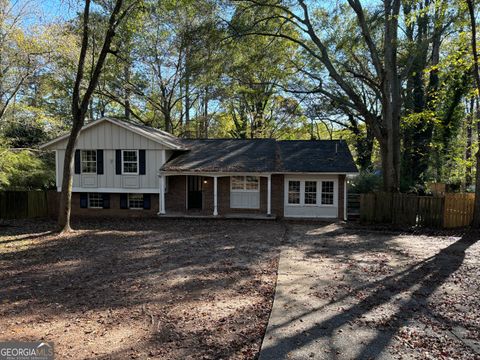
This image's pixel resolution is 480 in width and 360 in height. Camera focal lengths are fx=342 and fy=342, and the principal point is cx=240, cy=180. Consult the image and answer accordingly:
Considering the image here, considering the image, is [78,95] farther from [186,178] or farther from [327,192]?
[327,192]

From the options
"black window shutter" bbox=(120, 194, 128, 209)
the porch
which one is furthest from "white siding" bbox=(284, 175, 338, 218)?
"black window shutter" bbox=(120, 194, 128, 209)

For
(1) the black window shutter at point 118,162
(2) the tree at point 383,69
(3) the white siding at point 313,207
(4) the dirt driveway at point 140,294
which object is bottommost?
(4) the dirt driveway at point 140,294

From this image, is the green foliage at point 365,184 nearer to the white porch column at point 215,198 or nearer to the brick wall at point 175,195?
the white porch column at point 215,198

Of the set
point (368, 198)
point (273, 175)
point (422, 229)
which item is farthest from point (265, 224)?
point (422, 229)

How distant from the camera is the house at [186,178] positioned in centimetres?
1739

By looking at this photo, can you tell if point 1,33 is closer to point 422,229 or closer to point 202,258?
point 202,258

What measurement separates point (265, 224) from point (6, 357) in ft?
40.6

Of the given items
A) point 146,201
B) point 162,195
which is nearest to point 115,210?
point 146,201

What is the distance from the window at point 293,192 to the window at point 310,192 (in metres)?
0.41

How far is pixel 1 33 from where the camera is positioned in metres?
14.3

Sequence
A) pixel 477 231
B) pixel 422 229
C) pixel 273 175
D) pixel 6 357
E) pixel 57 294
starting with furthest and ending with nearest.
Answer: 1. pixel 273 175
2. pixel 422 229
3. pixel 477 231
4. pixel 57 294
5. pixel 6 357

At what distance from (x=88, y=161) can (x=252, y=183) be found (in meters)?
8.91

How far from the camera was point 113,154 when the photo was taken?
1802cm

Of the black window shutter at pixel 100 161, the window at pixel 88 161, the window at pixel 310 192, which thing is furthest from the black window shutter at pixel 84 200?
the window at pixel 310 192
